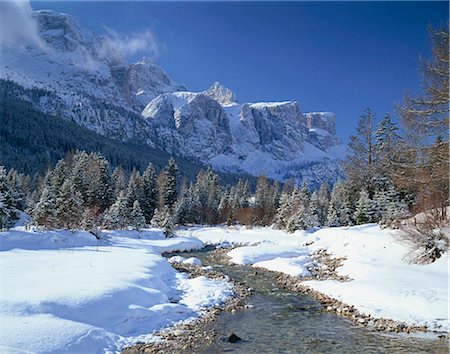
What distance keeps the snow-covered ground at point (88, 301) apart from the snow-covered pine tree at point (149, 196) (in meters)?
41.4

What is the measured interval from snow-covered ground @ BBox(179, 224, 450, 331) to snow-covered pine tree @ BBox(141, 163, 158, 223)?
109 feet

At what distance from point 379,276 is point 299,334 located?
25.0 feet

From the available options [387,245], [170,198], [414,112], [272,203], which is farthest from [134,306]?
[272,203]

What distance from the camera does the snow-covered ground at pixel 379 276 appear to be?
1341 centimetres

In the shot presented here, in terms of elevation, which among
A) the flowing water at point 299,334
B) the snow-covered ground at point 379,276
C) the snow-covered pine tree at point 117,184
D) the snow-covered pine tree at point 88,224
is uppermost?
the snow-covered pine tree at point 117,184

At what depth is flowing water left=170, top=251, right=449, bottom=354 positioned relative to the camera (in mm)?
10797

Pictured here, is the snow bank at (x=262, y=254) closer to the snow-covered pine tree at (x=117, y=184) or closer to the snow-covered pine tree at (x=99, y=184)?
the snow-covered pine tree at (x=99, y=184)

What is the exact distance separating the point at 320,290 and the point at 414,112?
944cm

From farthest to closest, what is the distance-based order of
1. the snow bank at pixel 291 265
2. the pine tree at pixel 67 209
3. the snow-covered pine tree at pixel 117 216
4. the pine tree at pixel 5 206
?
the snow-covered pine tree at pixel 117 216 → the pine tree at pixel 67 209 → the pine tree at pixel 5 206 → the snow bank at pixel 291 265

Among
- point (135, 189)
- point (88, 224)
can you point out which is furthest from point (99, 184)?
→ point (88, 224)

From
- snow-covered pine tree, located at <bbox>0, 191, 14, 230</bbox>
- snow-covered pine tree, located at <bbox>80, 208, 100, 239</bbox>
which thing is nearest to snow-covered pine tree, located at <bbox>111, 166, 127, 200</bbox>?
snow-covered pine tree, located at <bbox>80, 208, 100, 239</bbox>

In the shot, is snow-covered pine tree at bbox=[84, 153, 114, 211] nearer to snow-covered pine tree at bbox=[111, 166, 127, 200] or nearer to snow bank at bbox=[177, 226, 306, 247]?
snow-covered pine tree at bbox=[111, 166, 127, 200]

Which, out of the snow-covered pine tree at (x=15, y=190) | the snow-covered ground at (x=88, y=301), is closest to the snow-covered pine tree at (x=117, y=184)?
the snow-covered pine tree at (x=15, y=190)

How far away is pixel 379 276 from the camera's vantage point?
1788 cm
